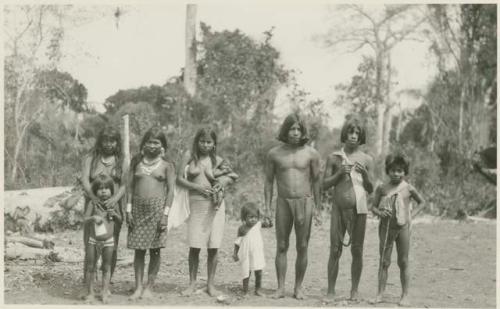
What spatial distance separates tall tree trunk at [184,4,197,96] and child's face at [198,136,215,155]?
8.62 m

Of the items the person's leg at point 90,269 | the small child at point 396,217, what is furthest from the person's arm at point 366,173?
the person's leg at point 90,269

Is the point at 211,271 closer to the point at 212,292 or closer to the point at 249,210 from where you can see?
the point at 212,292

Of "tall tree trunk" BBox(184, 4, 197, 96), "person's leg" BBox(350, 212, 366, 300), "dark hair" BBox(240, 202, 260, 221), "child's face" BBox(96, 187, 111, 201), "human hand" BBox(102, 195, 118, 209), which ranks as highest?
"tall tree trunk" BBox(184, 4, 197, 96)

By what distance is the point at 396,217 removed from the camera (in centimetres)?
499

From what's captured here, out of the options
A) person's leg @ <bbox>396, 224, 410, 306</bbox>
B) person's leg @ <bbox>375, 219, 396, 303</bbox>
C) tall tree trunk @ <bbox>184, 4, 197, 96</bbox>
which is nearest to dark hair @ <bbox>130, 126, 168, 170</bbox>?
person's leg @ <bbox>375, 219, 396, 303</bbox>

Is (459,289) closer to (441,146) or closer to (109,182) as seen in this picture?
(109,182)

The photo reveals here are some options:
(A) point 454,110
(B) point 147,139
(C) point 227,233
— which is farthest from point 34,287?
(A) point 454,110

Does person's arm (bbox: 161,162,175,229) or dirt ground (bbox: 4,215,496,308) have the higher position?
person's arm (bbox: 161,162,175,229)

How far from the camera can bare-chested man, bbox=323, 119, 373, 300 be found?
16.6 ft

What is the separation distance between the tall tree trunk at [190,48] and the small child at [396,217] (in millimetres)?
9044

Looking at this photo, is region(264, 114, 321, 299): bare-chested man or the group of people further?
region(264, 114, 321, 299): bare-chested man

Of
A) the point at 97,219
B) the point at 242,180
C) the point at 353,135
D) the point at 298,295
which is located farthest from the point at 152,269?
the point at 242,180

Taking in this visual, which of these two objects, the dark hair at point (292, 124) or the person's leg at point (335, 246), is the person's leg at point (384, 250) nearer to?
the person's leg at point (335, 246)

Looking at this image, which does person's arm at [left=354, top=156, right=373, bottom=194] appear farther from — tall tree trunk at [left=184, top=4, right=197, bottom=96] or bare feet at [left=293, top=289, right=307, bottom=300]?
tall tree trunk at [left=184, top=4, right=197, bottom=96]
